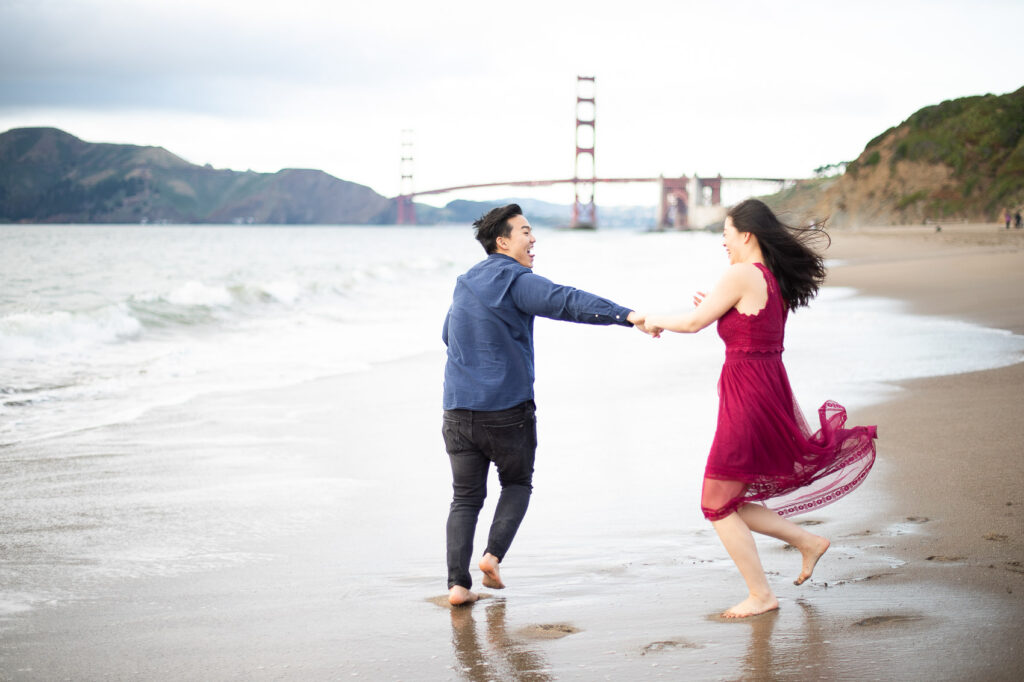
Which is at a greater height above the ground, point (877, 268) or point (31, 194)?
point (31, 194)

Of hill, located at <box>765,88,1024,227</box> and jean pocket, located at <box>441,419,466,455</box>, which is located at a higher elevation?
hill, located at <box>765,88,1024,227</box>

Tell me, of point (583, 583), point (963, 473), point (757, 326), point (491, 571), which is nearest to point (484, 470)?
point (491, 571)

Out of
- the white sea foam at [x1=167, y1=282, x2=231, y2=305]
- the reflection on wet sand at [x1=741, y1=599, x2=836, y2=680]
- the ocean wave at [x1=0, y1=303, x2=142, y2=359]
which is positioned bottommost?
the reflection on wet sand at [x1=741, y1=599, x2=836, y2=680]

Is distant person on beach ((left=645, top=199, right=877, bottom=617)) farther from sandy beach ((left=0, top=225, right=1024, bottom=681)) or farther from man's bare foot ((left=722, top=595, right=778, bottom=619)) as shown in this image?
sandy beach ((left=0, top=225, right=1024, bottom=681))

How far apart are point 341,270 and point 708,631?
87.3 ft

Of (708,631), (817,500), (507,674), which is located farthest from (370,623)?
(817,500)

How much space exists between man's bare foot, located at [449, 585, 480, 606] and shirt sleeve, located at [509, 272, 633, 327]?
0.84m

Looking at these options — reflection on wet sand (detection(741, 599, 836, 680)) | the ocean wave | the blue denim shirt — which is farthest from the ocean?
reflection on wet sand (detection(741, 599, 836, 680))

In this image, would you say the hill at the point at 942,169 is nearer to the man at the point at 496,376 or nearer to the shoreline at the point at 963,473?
the shoreline at the point at 963,473

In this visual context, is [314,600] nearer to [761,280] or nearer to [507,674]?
[507,674]

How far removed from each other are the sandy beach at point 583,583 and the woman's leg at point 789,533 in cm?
9

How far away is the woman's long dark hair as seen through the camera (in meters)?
2.79

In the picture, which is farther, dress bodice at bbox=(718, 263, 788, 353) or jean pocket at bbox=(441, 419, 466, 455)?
jean pocket at bbox=(441, 419, 466, 455)

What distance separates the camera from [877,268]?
64.6 feet
